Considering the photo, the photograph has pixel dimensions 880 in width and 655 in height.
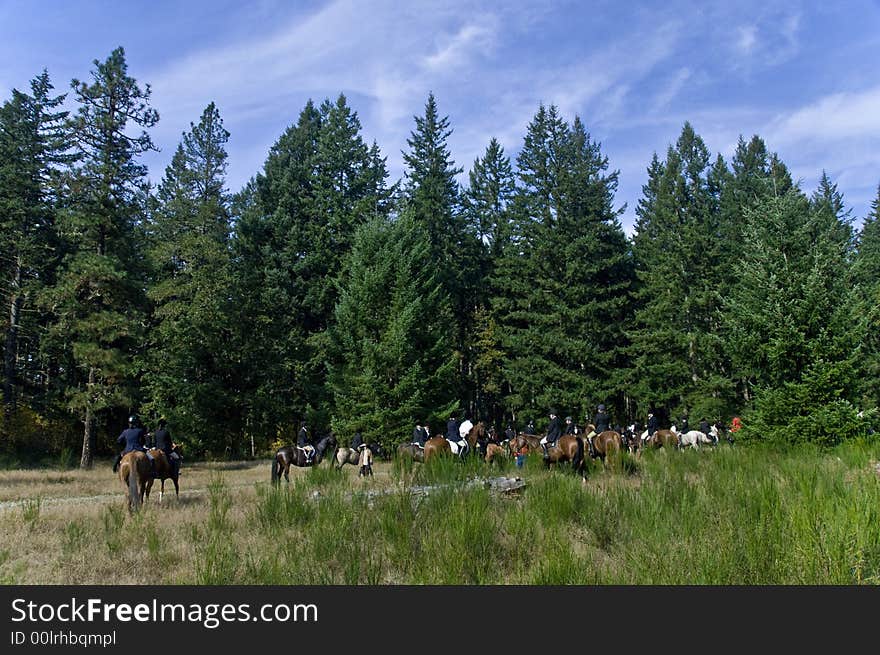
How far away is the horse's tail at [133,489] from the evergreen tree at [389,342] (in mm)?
16385

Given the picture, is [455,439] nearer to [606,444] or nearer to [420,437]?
[420,437]

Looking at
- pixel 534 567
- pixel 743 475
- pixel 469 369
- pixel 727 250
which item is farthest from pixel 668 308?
pixel 534 567

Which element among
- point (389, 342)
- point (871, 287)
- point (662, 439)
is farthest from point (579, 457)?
point (871, 287)

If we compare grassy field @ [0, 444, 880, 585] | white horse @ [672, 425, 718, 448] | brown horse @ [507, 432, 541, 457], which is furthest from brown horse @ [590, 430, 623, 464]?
white horse @ [672, 425, 718, 448]

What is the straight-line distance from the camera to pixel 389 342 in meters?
27.8

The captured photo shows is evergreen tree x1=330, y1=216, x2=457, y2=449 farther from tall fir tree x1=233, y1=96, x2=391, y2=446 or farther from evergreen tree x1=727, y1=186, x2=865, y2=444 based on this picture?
evergreen tree x1=727, y1=186, x2=865, y2=444

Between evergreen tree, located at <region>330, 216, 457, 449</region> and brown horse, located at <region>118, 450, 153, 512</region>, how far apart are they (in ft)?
52.4

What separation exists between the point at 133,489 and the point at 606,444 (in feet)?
36.6

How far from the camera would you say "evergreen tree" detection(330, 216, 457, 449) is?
88.7 ft

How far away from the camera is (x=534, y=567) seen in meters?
5.12

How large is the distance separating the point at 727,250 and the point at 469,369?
70.1ft

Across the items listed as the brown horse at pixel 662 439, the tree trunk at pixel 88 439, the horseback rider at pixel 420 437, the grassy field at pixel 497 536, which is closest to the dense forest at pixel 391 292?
the tree trunk at pixel 88 439

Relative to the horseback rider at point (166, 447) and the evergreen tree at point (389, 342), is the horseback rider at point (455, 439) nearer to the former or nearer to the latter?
the evergreen tree at point (389, 342)

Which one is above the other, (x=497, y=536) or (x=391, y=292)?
(x=391, y=292)
